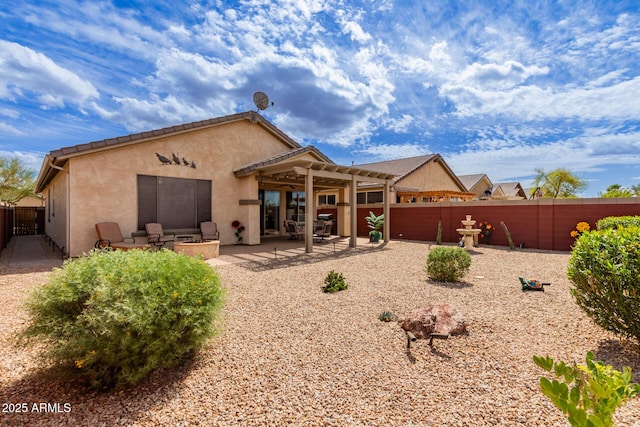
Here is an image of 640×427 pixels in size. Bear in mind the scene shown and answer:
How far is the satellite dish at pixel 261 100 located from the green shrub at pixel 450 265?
1127 cm

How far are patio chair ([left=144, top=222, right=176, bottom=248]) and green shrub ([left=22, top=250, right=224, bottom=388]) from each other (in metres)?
7.90

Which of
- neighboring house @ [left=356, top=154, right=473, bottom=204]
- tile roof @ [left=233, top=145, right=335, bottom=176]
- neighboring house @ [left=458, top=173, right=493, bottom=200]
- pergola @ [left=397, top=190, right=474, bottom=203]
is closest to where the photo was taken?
tile roof @ [left=233, top=145, right=335, bottom=176]

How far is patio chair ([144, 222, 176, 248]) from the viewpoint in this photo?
999 cm

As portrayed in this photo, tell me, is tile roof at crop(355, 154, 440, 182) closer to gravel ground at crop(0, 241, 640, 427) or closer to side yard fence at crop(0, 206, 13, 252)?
gravel ground at crop(0, 241, 640, 427)

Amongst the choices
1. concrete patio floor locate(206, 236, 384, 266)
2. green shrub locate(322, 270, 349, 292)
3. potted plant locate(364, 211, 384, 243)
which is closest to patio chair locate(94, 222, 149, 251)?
concrete patio floor locate(206, 236, 384, 266)

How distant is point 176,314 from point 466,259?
593 cm

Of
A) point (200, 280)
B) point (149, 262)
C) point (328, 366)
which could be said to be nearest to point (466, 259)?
point (328, 366)

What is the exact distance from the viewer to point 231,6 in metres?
8.25

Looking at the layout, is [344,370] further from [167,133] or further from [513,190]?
[513,190]

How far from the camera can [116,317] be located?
2.27 m

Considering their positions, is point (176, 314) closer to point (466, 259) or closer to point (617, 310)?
point (617, 310)

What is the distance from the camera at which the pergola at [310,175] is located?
10.7 meters

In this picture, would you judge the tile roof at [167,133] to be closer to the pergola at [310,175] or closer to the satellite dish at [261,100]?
the satellite dish at [261,100]

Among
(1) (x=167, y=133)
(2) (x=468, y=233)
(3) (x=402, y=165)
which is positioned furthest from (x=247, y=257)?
(3) (x=402, y=165)
